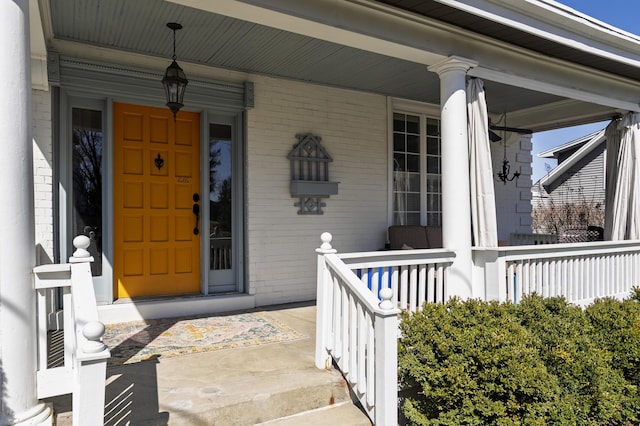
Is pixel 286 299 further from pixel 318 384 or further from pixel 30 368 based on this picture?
pixel 30 368

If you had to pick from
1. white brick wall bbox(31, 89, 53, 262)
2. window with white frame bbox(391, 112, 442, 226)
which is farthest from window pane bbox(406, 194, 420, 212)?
white brick wall bbox(31, 89, 53, 262)

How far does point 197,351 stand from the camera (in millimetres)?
3686

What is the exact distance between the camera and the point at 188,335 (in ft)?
13.7

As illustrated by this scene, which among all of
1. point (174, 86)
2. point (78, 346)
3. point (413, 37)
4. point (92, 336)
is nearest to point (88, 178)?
point (174, 86)

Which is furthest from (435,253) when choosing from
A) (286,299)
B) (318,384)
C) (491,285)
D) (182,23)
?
(182,23)

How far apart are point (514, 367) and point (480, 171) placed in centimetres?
222

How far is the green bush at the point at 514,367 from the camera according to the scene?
2656mm

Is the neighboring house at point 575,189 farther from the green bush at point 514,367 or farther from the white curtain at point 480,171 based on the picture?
the green bush at point 514,367

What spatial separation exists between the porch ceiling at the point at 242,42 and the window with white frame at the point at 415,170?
2.66 ft

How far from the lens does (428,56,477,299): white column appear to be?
4.24 metres

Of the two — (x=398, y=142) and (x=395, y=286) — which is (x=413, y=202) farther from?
(x=395, y=286)

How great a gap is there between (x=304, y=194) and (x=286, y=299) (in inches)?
53.4

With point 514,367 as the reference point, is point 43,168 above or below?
above

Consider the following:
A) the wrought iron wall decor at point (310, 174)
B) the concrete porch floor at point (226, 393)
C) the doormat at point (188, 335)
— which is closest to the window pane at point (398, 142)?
the wrought iron wall decor at point (310, 174)
